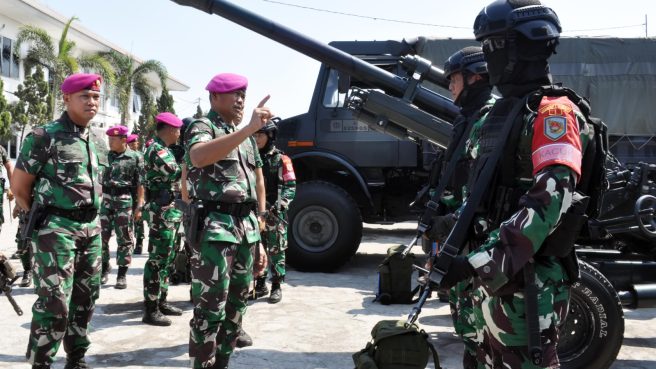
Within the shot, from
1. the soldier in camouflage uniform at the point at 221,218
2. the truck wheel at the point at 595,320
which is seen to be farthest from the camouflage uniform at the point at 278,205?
the truck wheel at the point at 595,320

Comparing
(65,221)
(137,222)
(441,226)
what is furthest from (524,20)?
(137,222)

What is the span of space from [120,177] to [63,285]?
3.08 meters

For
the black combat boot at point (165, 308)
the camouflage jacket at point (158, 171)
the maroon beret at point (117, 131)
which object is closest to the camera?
the black combat boot at point (165, 308)

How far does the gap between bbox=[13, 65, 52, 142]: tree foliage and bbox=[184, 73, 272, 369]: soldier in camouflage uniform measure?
2122cm

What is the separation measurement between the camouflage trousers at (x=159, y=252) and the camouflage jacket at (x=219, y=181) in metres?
1.72

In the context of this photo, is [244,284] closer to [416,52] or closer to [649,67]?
[416,52]

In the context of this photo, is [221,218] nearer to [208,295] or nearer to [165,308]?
[208,295]

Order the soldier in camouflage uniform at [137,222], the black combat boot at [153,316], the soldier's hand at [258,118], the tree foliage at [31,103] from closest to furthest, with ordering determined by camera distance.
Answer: the soldier's hand at [258,118] → the black combat boot at [153,316] → the soldier in camouflage uniform at [137,222] → the tree foliage at [31,103]

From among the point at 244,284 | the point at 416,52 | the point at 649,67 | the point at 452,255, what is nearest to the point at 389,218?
the point at 416,52

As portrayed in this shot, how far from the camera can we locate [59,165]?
329 cm

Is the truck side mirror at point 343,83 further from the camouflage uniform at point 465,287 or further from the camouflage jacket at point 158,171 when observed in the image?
the camouflage uniform at point 465,287

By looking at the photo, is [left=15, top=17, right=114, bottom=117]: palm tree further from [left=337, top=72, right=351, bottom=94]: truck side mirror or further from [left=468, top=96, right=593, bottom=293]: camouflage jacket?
[left=468, top=96, right=593, bottom=293]: camouflage jacket

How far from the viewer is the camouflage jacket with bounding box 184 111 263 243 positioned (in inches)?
120

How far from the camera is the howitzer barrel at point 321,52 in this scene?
4922mm
